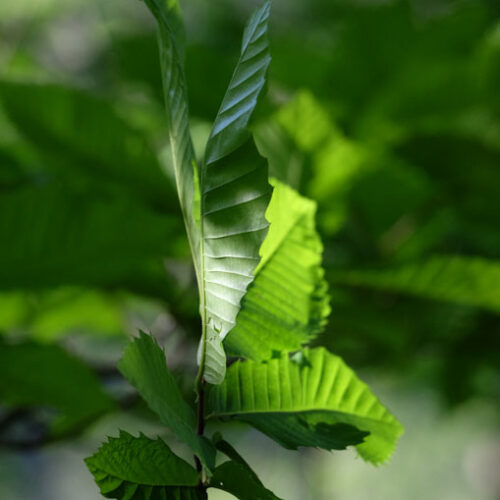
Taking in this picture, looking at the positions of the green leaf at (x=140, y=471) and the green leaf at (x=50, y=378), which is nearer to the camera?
the green leaf at (x=140, y=471)

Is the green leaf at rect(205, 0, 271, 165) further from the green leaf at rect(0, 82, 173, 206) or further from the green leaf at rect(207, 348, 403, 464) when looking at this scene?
the green leaf at rect(0, 82, 173, 206)

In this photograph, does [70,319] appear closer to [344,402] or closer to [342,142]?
[342,142]

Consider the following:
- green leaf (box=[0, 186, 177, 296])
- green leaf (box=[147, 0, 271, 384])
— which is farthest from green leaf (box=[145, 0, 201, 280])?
green leaf (box=[0, 186, 177, 296])

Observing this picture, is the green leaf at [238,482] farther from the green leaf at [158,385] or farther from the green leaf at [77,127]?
the green leaf at [77,127]

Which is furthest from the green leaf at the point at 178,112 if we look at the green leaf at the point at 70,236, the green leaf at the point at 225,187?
the green leaf at the point at 70,236

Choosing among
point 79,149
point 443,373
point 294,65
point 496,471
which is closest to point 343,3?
point 294,65

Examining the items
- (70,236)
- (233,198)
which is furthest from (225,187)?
(70,236)

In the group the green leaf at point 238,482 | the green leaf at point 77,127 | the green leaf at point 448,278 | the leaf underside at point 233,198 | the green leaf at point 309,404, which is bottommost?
the green leaf at point 238,482
